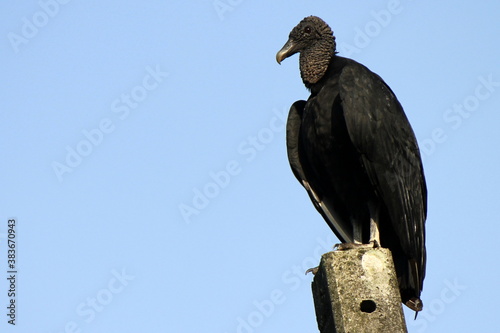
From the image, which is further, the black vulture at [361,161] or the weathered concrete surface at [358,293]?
the black vulture at [361,161]

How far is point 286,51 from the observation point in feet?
19.9

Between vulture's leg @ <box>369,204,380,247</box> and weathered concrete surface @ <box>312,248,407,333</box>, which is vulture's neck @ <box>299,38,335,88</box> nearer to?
vulture's leg @ <box>369,204,380,247</box>

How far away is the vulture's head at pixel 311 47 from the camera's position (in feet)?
19.0

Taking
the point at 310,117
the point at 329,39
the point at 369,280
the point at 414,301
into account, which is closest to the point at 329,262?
the point at 369,280

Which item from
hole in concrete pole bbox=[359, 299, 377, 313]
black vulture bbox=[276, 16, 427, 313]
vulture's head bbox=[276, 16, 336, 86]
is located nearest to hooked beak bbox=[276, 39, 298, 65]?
vulture's head bbox=[276, 16, 336, 86]

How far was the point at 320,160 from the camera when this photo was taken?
17.8 ft

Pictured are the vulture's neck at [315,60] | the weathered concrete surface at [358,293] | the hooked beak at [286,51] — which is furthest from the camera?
the hooked beak at [286,51]

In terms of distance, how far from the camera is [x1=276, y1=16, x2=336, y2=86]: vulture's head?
5.80 m

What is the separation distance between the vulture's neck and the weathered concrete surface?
1999 millimetres

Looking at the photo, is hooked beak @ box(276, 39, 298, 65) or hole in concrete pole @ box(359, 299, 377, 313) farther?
hooked beak @ box(276, 39, 298, 65)

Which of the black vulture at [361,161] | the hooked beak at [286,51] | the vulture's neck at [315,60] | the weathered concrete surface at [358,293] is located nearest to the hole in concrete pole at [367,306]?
the weathered concrete surface at [358,293]

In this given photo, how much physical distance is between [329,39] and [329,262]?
8.15 feet

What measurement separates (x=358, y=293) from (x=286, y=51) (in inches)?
105

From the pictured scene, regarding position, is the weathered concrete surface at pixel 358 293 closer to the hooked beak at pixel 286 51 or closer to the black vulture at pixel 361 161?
the black vulture at pixel 361 161
